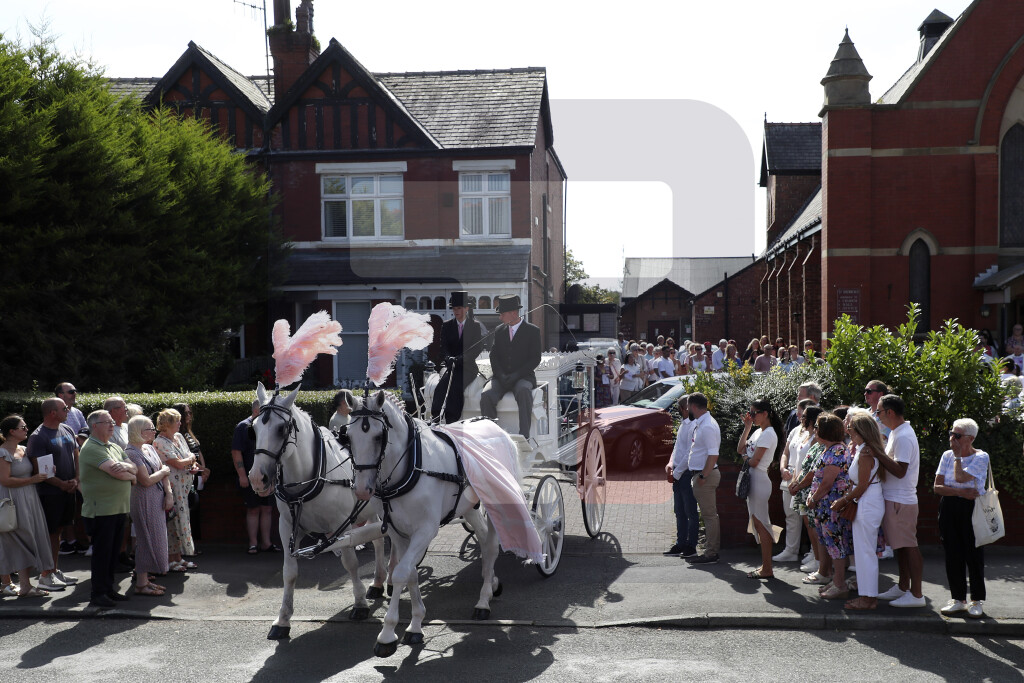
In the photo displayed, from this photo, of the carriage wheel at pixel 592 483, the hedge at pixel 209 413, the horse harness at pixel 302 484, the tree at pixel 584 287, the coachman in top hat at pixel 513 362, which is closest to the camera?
the horse harness at pixel 302 484

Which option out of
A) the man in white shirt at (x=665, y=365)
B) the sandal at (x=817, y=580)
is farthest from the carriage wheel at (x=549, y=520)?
the man in white shirt at (x=665, y=365)

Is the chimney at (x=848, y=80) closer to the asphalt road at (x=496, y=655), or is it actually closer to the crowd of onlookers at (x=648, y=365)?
the crowd of onlookers at (x=648, y=365)

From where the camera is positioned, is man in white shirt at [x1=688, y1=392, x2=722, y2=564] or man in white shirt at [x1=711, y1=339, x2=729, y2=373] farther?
man in white shirt at [x1=711, y1=339, x2=729, y2=373]

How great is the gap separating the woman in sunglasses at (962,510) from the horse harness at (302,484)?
4768mm

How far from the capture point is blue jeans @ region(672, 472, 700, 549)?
31.1 feet

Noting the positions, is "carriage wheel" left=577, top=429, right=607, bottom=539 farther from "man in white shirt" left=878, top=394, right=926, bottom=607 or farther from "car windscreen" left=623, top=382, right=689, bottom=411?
"car windscreen" left=623, top=382, right=689, bottom=411

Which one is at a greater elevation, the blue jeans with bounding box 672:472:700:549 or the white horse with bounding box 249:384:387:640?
the white horse with bounding box 249:384:387:640

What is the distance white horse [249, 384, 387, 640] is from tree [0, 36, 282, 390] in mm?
9942

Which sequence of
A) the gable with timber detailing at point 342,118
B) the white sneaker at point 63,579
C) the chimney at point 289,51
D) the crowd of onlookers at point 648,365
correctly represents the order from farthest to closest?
the chimney at point 289,51 → the gable with timber detailing at point 342,118 → the crowd of onlookers at point 648,365 → the white sneaker at point 63,579

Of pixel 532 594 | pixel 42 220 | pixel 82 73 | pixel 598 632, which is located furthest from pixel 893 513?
pixel 82 73

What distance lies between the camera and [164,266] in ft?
60.2

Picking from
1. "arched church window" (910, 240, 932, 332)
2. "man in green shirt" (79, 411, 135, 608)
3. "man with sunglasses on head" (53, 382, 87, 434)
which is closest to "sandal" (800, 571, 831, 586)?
"man in green shirt" (79, 411, 135, 608)

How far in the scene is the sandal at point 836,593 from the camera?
25.7 ft

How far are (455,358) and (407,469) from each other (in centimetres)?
285
